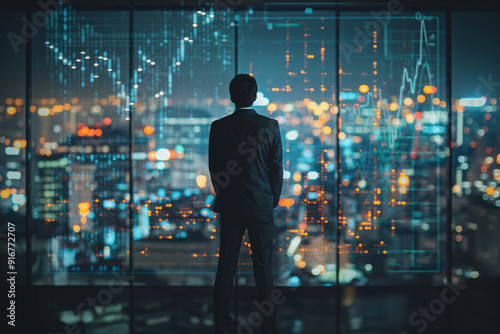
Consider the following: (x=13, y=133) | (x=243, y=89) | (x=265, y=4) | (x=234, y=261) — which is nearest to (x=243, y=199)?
(x=234, y=261)

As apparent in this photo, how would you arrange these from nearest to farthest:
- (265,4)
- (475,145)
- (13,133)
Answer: (265,4) < (13,133) < (475,145)

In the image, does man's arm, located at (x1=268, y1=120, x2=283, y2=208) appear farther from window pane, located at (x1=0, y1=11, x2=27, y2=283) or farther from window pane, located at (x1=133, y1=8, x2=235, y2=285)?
window pane, located at (x1=0, y1=11, x2=27, y2=283)

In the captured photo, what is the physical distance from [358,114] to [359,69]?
435 millimetres

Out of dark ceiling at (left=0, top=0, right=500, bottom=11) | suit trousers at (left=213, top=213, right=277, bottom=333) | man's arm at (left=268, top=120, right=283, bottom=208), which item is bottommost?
suit trousers at (left=213, top=213, right=277, bottom=333)

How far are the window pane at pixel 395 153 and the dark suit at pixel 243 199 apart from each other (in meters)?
1.87

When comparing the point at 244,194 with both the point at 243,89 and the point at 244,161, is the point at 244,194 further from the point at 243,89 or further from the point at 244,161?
the point at 243,89

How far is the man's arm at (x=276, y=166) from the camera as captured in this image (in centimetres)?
204

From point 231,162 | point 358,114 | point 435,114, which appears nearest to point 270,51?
point 358,114

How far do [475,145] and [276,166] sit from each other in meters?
2.79

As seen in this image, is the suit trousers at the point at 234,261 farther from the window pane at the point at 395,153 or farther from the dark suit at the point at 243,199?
the window pane at the point at 395,153

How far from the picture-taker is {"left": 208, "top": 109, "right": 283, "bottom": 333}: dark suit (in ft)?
6.48

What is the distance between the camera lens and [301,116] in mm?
3684

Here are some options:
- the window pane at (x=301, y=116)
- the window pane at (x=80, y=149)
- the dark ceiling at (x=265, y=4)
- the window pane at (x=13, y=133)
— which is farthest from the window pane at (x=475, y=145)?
the window pane at (x=13, y=133)

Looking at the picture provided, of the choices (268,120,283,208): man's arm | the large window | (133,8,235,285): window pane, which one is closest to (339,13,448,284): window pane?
the large window
